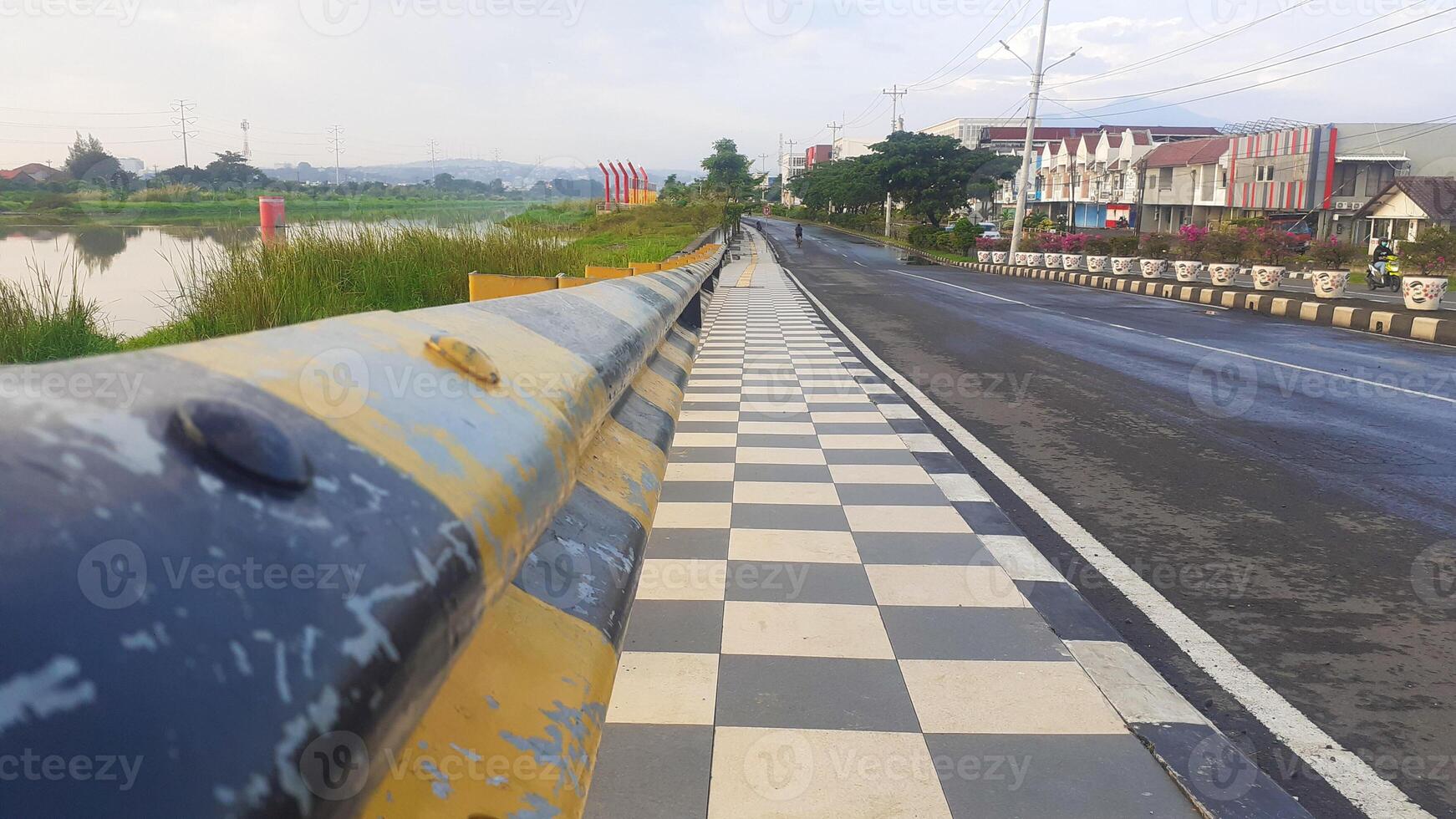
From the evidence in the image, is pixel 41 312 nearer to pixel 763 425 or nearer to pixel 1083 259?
pixel 763 425

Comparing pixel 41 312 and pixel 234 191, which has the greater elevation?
pixel 234 191

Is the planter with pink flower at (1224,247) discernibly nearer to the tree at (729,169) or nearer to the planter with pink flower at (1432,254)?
the planter with pink flower at (1432,254)

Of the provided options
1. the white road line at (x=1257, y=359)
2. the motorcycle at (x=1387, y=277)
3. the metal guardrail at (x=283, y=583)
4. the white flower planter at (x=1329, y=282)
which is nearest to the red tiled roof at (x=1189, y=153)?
the motorcycle at (x=1387, y=277)

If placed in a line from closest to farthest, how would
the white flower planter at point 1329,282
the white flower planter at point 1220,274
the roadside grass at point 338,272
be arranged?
the roadside grass at point 338,272
the white flower planter at point 1329,282
the white flower planter at point 1220,274

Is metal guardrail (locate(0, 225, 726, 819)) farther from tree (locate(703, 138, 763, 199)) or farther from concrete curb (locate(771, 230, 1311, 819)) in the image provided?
tree (locate(703, 138, 763, 199))

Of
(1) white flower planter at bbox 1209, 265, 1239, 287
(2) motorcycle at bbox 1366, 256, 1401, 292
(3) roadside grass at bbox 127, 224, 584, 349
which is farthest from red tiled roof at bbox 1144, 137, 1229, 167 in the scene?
(3) roadside grass at bbox 127, 224, 584, 349

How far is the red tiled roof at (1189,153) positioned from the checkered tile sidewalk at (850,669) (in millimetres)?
53609

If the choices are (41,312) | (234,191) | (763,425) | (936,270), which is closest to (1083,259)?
(936,270)

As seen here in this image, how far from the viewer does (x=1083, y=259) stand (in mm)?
31578

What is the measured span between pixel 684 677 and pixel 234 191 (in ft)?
15.8

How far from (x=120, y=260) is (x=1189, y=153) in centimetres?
5903

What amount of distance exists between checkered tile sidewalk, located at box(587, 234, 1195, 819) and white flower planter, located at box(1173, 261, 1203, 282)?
20.2 meters

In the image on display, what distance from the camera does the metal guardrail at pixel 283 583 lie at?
1.79 ft

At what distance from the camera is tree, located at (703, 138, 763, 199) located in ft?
309
